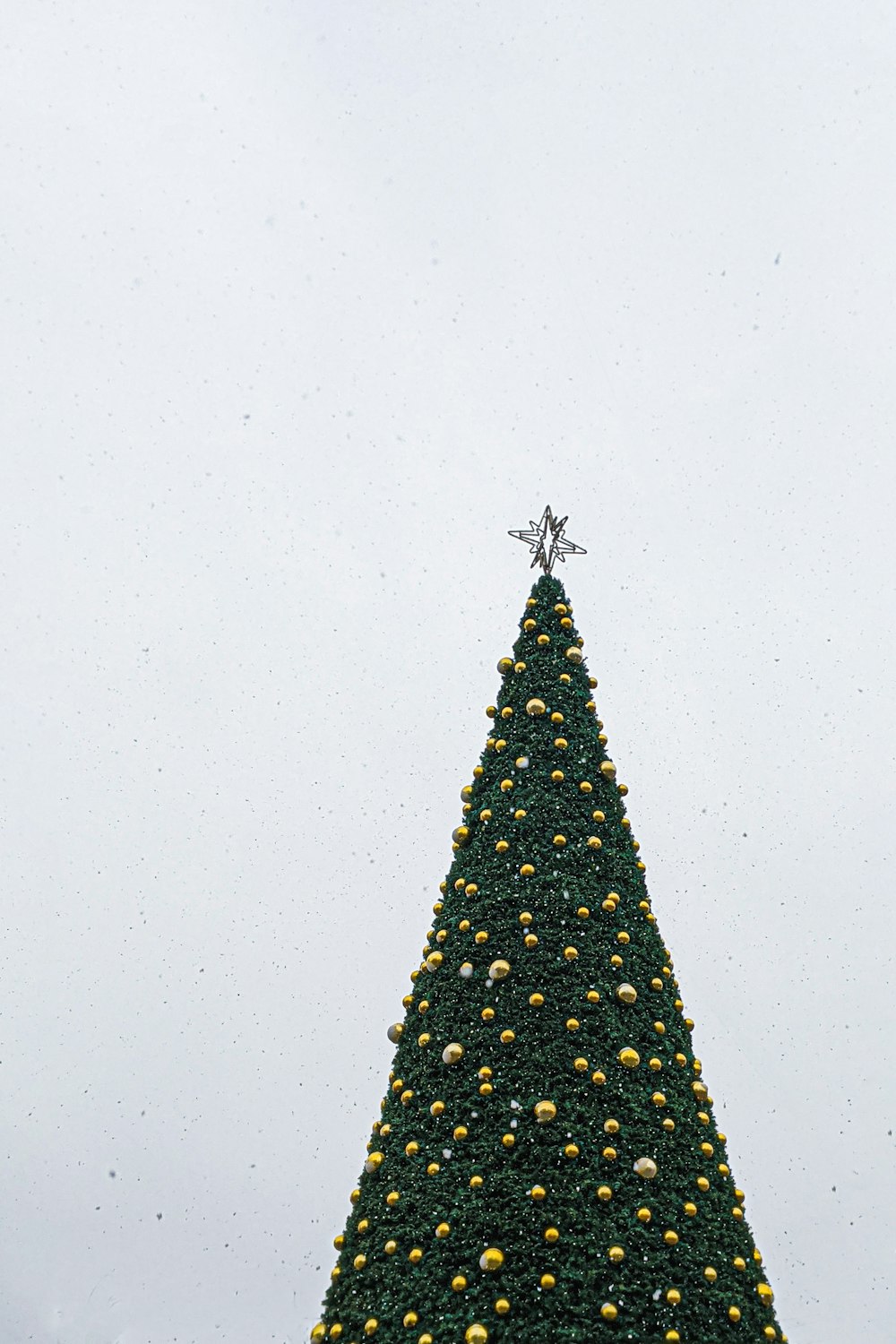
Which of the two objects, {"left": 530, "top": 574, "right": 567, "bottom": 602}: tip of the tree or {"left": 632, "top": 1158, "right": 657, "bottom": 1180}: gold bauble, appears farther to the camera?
{"left": 530, "top": 574, "right": 567, "bottom": 602}: tip of the tree

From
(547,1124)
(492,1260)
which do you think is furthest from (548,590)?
(492,1260)

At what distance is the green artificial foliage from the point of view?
378 cm

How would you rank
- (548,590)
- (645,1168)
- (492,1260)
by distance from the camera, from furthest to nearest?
(548,590)
(645,1168)
(492,1260)

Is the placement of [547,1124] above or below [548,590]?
below

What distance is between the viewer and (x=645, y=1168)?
13.1 ft

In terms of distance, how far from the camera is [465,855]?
4.99 meters

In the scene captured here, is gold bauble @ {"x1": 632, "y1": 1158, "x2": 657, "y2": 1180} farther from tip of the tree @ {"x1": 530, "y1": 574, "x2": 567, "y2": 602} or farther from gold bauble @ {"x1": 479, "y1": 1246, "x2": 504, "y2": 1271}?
tip of the tree @ {"x1": 530, "y1": 574, "x2": 567, "y2": 602}

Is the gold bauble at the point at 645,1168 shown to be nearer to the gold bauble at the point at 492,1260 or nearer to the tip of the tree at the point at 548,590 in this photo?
the gold bauble at the point at 492,1260

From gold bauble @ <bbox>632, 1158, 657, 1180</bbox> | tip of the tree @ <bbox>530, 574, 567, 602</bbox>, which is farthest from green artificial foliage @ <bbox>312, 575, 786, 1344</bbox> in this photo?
tip of the tree @ <bbox>530, 574, 567, 602</bbox>

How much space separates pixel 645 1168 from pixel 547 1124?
1.31 feet

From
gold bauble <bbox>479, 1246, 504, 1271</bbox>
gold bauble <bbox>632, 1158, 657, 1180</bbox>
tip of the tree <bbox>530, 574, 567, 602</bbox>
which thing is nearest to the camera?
gold bauble <bbox>479, 1246, 504, 1271</bbox>

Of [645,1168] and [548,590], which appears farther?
[548,590]

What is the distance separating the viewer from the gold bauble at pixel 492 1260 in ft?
12.4

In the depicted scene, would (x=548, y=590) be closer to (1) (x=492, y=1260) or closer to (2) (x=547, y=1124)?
(2) (x=547, y=1124)
